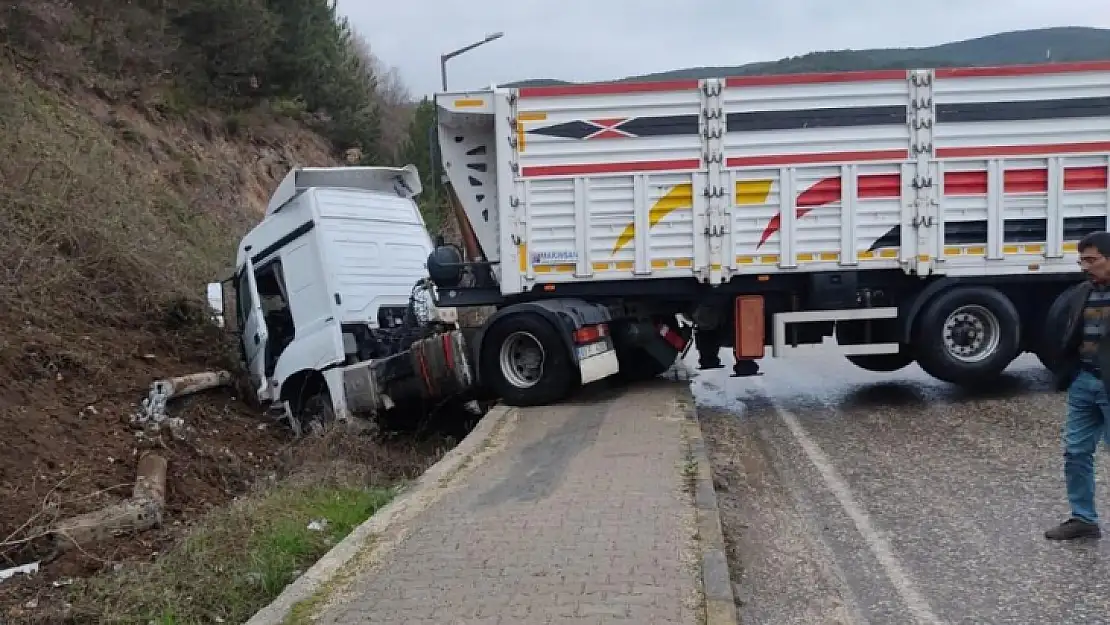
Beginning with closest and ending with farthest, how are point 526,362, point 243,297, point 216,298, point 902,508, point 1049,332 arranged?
point 902,508 < point 1049,332 < point 526,362 < point 216,298 < point 243,297

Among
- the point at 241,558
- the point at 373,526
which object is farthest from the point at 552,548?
the point at 241,558

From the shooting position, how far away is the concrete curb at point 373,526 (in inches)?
169

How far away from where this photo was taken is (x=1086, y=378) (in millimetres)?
5188

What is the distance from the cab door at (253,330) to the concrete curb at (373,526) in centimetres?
326

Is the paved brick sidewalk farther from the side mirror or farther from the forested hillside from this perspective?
the side mirror

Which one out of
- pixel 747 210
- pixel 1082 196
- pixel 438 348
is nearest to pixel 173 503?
pixel 438 348

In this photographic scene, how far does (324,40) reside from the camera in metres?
26.2

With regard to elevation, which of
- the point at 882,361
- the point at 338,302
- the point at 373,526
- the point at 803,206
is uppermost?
the point at 803,206

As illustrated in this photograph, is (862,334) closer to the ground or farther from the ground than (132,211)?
closer to the ground

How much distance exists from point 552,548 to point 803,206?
226 inches

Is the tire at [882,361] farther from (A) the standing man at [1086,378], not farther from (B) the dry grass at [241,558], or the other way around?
(B) the dry grass at [241,558]

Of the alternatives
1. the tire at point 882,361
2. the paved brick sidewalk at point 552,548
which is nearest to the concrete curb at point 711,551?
the paved brick sidewalk at point 552,548

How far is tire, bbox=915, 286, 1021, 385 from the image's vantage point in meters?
9.41

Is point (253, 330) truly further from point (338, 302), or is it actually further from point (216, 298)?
point (338, 302)
